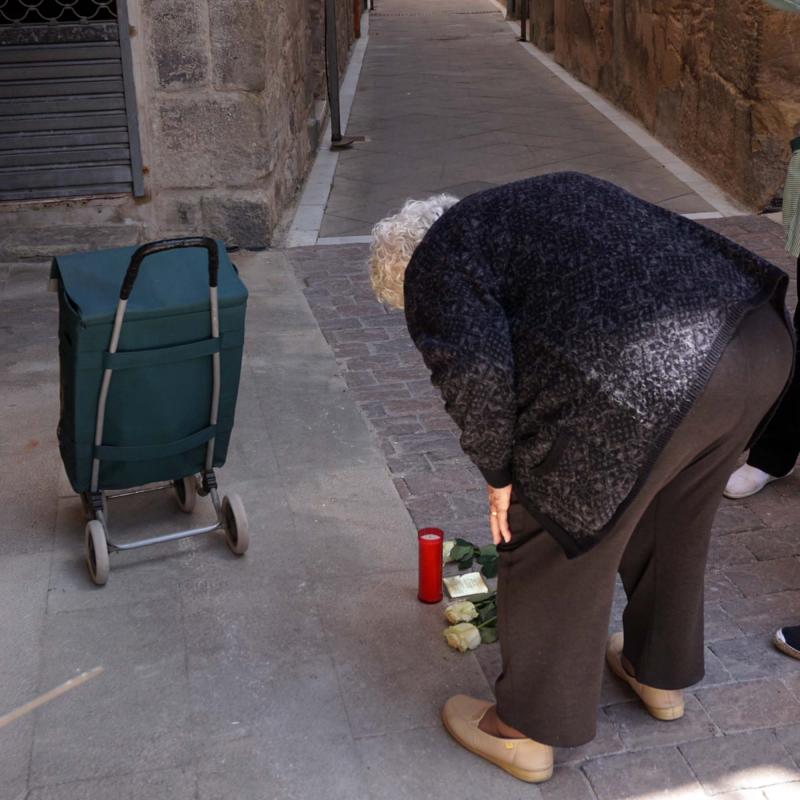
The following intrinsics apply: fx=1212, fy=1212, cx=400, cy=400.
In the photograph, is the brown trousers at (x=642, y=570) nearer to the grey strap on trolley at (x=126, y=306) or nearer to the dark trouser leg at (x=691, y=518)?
the dark trouser leg at (x=691, y=518)

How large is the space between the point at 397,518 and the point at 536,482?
1640 mm

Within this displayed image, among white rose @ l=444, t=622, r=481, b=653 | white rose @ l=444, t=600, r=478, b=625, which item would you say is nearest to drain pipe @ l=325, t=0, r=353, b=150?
white rose @ l=444, t=600, r=478, b=625

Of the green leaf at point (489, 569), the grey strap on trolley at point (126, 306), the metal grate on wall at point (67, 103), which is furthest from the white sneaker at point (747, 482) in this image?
the metal grate on wall at point (67, 103)

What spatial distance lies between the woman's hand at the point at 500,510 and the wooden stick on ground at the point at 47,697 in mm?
1257

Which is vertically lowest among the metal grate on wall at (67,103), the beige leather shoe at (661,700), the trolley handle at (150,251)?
the beige leather shoe at (661,700)

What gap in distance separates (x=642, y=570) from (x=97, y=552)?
166 cm

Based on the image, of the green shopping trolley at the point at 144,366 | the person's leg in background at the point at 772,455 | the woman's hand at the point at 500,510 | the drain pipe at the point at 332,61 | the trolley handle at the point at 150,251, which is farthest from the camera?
the drain pipe at the point at 332,61

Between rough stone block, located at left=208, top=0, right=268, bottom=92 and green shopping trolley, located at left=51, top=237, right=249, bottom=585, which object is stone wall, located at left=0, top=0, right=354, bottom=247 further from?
green shopping trolley, located at left=51, top=237, right=249, bottom=585

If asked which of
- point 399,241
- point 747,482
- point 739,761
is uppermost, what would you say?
point 399,241

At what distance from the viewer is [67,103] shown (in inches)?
277

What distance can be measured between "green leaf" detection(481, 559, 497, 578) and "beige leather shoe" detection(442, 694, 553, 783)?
0.71 m

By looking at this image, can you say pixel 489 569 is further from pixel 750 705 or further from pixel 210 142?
pixel 210 142

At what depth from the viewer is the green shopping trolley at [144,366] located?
3422 mm

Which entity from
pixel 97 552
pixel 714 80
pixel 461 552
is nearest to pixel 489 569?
pixel 461 552
